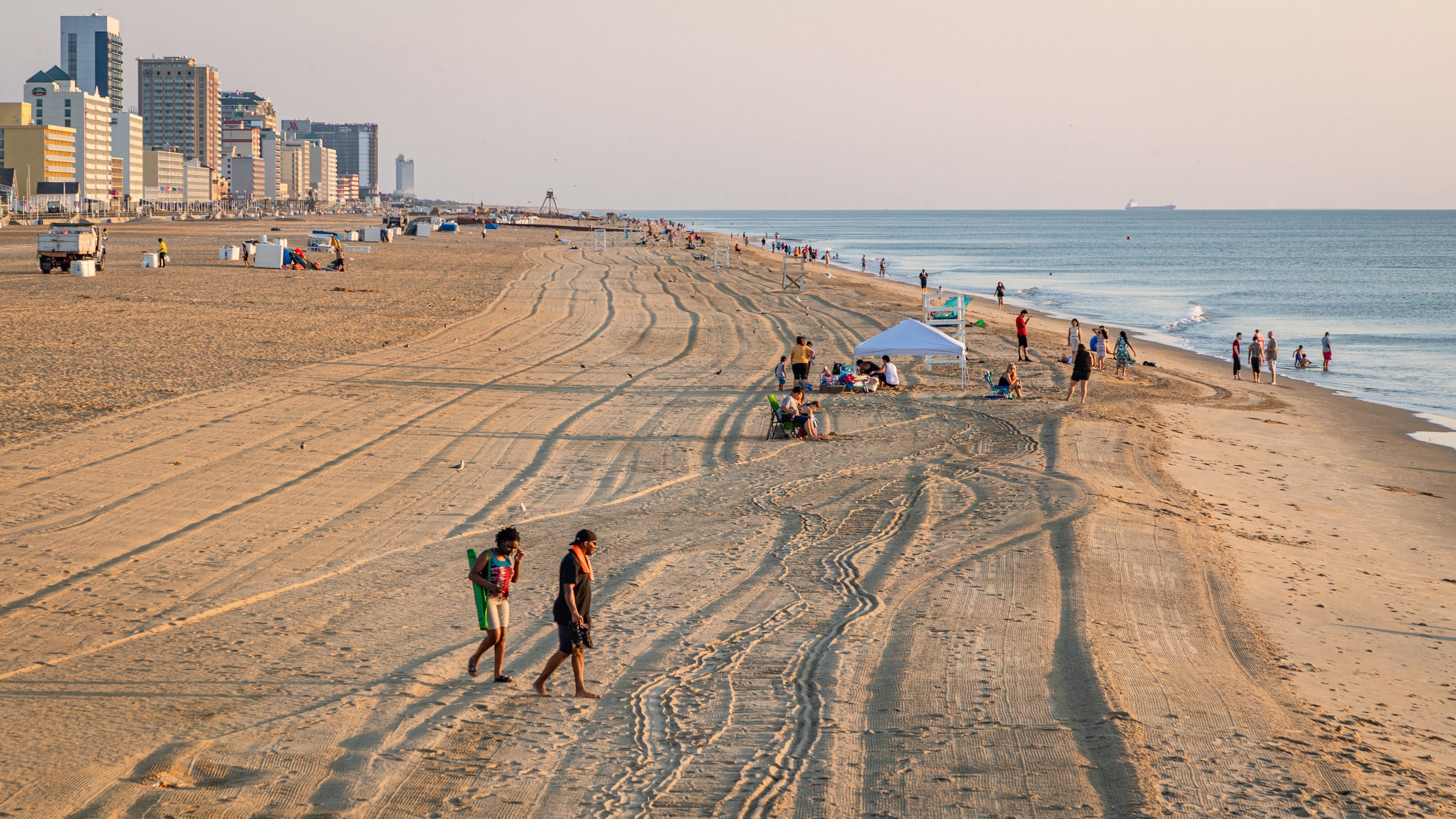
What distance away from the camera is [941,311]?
23.2 m

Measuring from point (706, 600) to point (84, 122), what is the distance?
18643 cm

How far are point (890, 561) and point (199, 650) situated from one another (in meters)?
6.08

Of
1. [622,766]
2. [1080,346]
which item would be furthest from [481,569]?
[1080,346]

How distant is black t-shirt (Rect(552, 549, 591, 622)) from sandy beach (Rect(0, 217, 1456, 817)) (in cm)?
64

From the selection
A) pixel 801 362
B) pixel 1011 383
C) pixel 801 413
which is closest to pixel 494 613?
pixel 801 413

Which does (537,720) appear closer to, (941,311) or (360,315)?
(941,311)

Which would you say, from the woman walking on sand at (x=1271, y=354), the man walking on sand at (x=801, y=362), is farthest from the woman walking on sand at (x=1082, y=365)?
the woman walking on sand at (x=1271, y=354)

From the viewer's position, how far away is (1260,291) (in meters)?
63.1

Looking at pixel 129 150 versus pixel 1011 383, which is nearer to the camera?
pixel 1011 383

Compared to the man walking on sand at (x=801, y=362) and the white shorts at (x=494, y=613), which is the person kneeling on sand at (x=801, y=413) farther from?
the white shorts at (x=494, y=613)

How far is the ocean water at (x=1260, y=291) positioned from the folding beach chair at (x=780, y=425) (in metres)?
15.2

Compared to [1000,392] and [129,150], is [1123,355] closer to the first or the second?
[1000,392]

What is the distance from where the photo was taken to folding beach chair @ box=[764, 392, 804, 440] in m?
16.9

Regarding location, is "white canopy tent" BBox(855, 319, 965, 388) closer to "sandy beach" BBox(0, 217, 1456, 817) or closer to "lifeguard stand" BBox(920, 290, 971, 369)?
"sandy beach" BBox(0, 217, 1456, 817)
